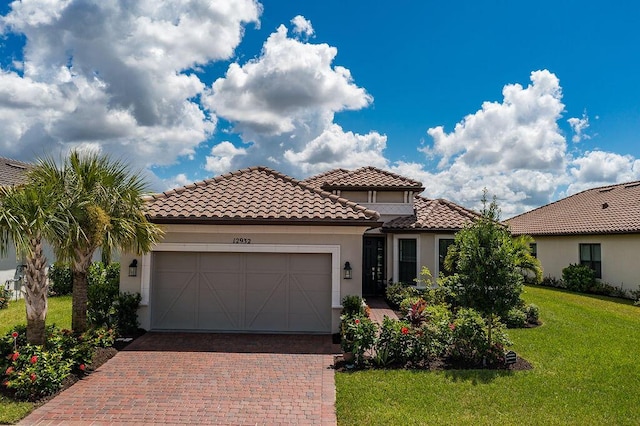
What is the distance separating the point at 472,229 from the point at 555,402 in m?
3.92

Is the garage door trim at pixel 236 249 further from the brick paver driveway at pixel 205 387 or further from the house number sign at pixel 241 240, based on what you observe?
the brick paver driveway at pixel 205 387

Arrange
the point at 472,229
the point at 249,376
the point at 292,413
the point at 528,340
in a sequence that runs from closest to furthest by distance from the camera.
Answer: the point at 292,413
the point at 249,376
the point at 472,229
the point at 528,340

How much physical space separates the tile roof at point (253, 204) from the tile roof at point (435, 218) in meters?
5.31

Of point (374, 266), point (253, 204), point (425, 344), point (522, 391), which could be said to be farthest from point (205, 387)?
point (374, 266)

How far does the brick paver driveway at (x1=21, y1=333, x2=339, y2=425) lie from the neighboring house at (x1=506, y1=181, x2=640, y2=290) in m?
16.1

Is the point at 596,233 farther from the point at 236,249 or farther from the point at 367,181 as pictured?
the point at 236,249

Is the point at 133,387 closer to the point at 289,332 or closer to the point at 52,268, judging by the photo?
the point at 289,332

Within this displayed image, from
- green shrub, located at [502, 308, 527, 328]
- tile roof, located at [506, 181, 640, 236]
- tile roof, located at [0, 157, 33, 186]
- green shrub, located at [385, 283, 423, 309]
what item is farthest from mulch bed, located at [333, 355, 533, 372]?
tile roof, located at [0, 157, 33, 186]

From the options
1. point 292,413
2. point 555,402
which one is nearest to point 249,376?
point 292,413

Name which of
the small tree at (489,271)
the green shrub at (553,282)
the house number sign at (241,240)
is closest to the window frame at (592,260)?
the green shrub at (553,282)

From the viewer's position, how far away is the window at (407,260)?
55.8ft

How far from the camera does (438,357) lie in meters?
9.33

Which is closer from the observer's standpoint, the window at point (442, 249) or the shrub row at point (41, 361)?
the shrub row at point (41, 361)

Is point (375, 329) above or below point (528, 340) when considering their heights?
above
